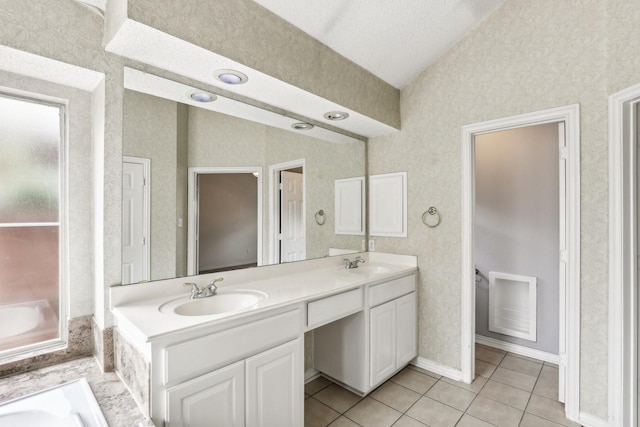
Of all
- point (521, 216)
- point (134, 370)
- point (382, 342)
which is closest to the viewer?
point (134, 370)

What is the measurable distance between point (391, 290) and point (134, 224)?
5.88 feet

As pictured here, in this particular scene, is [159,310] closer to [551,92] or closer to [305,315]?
[305,315]

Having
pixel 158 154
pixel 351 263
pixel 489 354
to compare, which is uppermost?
pixel 158 154

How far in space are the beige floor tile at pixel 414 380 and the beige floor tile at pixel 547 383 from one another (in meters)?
0.76

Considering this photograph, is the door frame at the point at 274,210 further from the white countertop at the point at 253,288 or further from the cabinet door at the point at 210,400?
the cabinet door at the point at 210,400

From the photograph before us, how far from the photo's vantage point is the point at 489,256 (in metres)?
3.17

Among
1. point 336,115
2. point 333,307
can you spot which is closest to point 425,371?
point 333,307

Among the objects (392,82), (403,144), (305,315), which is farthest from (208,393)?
(392,82)

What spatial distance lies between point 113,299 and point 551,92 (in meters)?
2.85

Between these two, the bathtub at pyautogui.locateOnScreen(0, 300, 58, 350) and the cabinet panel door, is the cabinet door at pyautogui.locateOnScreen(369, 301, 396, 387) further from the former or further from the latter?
the bathtub at pyautogui.locateOnScreen(0, 300, 58, 350)

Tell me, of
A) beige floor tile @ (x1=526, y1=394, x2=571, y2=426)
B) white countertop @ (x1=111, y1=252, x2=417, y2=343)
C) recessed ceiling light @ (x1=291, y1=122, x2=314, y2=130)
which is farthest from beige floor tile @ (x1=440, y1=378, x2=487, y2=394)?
recessed ceiling light @ (x1=291, y1=122, x2=314, y2=130)

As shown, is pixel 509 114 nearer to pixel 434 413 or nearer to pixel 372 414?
pixel 434 413

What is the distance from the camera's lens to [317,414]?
2.08 m

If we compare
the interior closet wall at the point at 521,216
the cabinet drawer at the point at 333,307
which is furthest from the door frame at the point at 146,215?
the interior closet wall at the point at 521,216
